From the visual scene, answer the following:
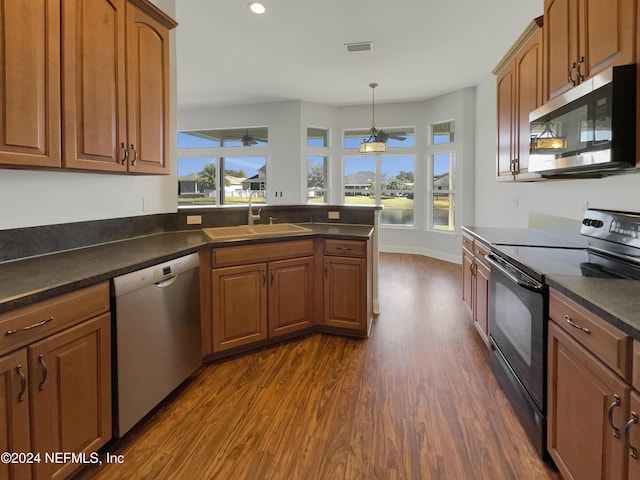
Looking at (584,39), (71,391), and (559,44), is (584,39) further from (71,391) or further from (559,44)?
(71,391)

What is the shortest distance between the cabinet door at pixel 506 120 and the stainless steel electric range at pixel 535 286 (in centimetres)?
110

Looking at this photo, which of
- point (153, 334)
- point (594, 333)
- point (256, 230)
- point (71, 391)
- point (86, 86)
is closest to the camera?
point (594, 333)

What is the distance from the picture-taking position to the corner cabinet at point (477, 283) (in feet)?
8.63

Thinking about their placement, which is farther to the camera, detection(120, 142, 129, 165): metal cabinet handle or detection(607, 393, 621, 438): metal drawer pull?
detection(120, 142, 129, 165): metal cabinet handle

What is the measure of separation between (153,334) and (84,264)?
0.49 meters

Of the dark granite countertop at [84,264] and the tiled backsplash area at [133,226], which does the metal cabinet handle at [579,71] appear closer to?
the dark granite countertop at [84,264]

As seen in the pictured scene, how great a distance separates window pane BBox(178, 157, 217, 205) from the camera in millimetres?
8039

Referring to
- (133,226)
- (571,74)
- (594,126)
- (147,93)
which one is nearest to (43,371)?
(133,226)

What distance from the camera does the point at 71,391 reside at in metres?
1.41

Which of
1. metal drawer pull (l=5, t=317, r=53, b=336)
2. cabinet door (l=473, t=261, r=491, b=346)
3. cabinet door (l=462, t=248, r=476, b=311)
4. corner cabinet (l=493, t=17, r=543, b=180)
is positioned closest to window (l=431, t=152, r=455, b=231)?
corner cabinet (l=493, t=17, r=543, b=180)

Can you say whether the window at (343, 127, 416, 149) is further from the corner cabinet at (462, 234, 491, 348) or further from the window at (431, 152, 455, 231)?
the corner cabinet at (462, 234, 491, 348)

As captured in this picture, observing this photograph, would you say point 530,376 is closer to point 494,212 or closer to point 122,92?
point 122,92

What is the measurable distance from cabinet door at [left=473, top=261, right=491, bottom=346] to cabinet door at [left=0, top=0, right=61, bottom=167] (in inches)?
106

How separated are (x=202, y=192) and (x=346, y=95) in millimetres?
3869
